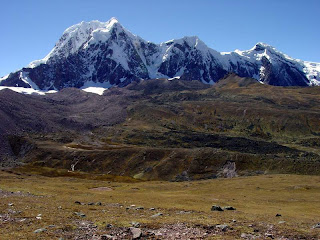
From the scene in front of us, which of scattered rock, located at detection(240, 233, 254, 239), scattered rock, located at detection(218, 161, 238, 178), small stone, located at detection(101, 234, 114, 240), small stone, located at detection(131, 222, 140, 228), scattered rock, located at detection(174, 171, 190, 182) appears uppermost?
small stone, located at detection(131, 222, 140, 228)

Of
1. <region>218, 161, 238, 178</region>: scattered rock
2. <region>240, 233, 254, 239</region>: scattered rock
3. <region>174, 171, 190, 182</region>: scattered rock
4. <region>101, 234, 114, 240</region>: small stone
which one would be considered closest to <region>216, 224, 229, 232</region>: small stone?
<region>240, 233, 254, 239</region>: scattered rock

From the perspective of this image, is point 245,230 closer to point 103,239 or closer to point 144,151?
point 103,239

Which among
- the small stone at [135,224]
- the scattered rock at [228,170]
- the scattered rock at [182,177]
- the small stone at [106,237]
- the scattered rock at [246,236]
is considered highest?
the small stone at [135,224]

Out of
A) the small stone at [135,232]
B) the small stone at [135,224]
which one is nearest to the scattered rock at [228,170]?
the small stone at [135,224]

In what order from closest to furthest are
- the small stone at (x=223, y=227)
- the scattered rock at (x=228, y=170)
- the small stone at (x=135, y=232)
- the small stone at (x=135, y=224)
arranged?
the small stone at (x=135, y=232)
the small stone at (x=223, y=227)
the small stone at (x=135, y=224)
the scattered rock at (x=228, y=170)

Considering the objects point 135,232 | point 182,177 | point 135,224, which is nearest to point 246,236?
point 135,232

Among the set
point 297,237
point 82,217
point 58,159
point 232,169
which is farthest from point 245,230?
point 58,159

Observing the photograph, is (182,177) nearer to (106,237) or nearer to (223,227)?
(223,227)

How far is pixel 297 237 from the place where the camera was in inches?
1157

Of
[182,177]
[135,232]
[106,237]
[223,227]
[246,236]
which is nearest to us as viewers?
[106,237]

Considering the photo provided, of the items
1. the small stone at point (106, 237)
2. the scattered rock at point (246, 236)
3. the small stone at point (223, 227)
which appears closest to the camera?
the small stone at point (106, 237)

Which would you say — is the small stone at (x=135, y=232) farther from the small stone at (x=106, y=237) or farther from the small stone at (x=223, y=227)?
the small stone at (x=223, y=227)

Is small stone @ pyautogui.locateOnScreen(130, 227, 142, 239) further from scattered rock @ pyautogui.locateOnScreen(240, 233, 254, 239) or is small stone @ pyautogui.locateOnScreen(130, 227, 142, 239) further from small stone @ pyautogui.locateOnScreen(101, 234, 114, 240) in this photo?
scattered rock @ pyautogui.locateOnScreen(240, 233, 254, 239)

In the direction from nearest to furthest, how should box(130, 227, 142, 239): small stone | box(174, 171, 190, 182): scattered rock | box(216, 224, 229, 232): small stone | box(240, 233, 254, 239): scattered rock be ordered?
box(130, 227, 142, 239): small stone < box(240, 233, 254, 239): scattered rock < box(216, 224, 229, 232): small stone < box(174, 171, 190, 182): scattered rock
